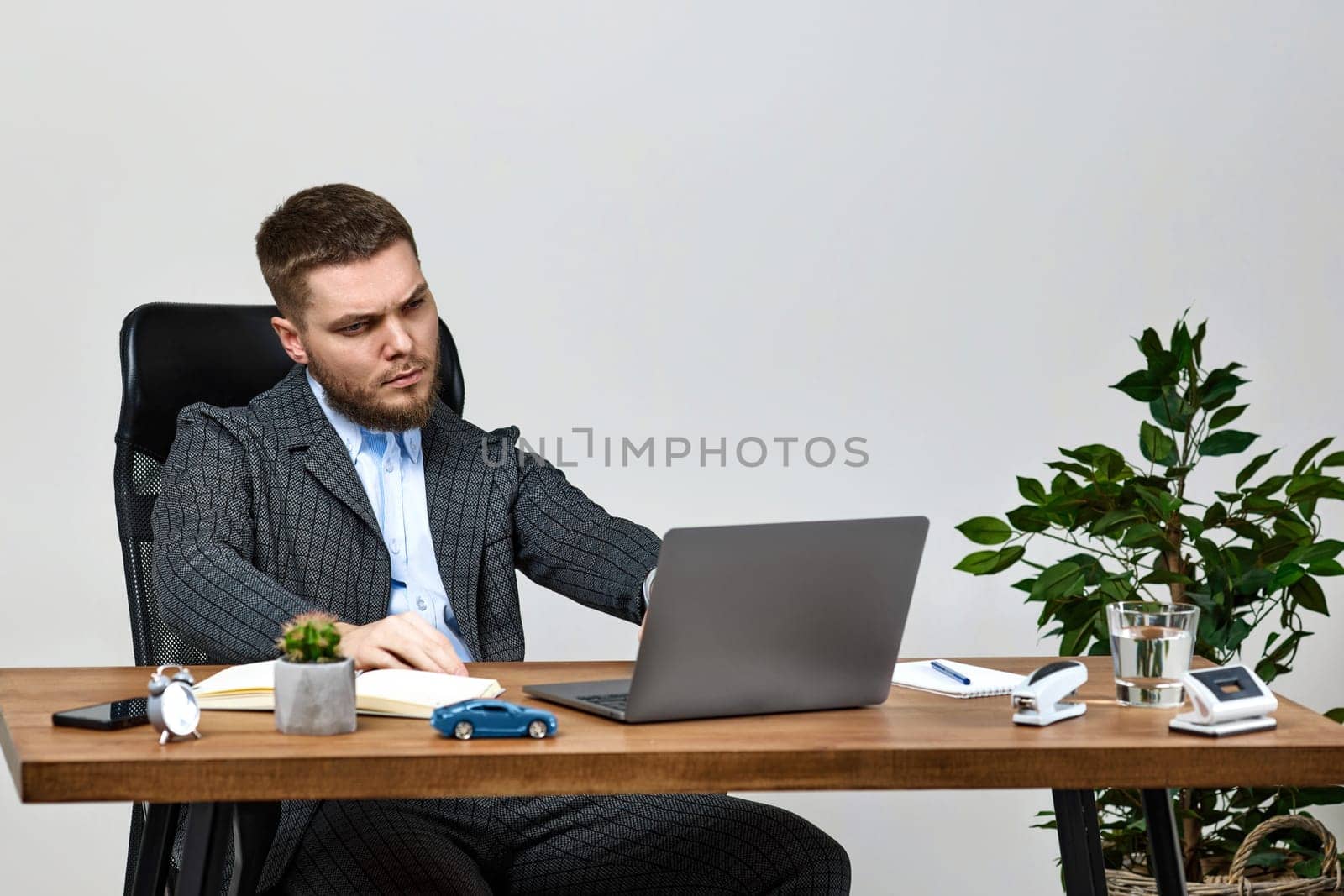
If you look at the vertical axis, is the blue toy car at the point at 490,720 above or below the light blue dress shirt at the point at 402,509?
below

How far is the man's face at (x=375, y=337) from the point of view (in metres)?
2.07

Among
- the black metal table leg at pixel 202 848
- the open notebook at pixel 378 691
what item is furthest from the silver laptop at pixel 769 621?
the black metal table leg at pixel 202 848

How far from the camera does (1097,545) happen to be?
11.4 ft

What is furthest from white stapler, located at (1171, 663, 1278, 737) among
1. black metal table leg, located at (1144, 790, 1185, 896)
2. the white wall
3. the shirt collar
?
the white wall

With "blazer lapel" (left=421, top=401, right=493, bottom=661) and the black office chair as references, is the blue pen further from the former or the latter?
the black office chair

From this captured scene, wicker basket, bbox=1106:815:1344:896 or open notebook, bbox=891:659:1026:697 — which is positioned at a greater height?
open notebook, bbox=891:659:1026:697

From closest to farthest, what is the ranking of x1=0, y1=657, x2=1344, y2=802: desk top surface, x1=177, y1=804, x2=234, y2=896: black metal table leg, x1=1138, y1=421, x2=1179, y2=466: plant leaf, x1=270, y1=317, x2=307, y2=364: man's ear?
x1=0, y1=657, x2=1344, y2=802: desk top surface → x1=177, y1=804, x2=234, y2=896: black metal table leg → x1=270, y1=317, x2=307, y2=364: man's ear → x1=1138, y1=421, x2=1179, y2=466: plant leaf

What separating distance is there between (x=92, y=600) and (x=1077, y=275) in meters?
2.22

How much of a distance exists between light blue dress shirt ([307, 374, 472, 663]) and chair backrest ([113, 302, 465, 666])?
139 mm

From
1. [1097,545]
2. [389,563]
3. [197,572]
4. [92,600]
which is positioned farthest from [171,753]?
[1097,545]

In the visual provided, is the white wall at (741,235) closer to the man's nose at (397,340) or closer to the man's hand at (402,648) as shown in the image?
the man's nose at (397,340)

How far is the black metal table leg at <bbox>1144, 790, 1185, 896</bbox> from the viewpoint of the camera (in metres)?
1.62

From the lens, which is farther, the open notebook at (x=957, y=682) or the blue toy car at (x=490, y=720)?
the open notebook at (x=957, y=682)

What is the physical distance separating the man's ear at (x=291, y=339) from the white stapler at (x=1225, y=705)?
1.24 metres
